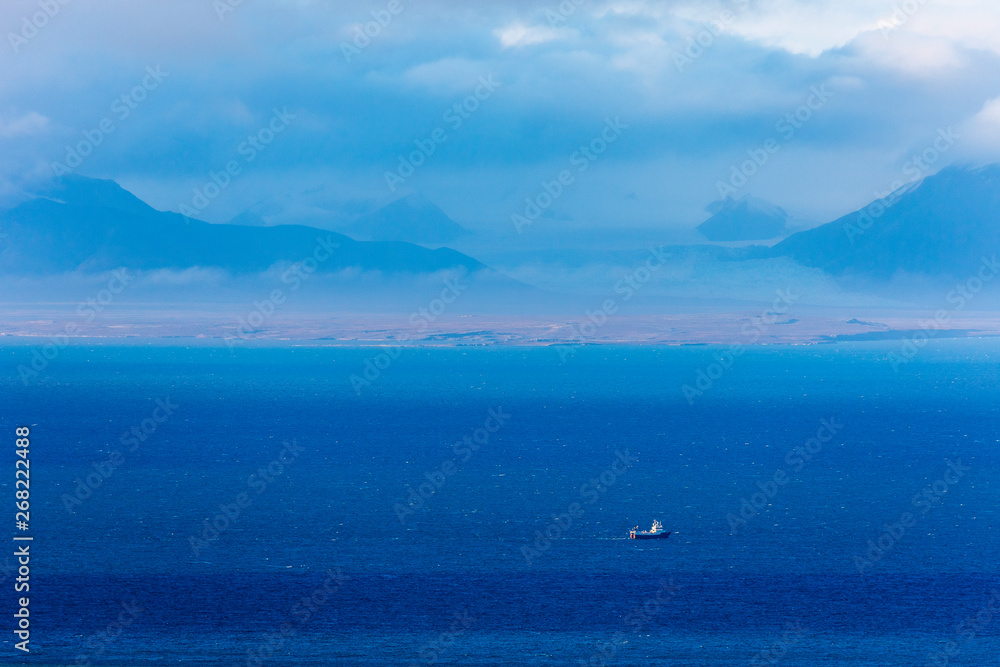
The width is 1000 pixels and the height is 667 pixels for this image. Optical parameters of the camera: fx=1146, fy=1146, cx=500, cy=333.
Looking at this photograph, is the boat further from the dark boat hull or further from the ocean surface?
the ocean surface

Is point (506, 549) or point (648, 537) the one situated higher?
point (648, 537)

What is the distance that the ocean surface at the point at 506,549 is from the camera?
45875 millimetres

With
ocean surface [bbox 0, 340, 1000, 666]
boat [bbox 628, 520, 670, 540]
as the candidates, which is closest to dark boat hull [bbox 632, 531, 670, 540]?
boat [bbox 628, 520, 670, 540]

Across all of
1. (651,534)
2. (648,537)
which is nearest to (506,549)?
(648,537)

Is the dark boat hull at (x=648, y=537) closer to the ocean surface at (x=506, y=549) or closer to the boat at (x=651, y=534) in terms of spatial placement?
the boat at (x=651, y=534)

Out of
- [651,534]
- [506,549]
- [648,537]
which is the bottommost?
[506,549]

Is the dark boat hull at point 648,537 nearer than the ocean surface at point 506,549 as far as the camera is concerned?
No

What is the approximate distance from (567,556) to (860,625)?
1560cm

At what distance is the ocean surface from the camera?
151ft

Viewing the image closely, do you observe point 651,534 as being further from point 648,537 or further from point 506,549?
point 506,549

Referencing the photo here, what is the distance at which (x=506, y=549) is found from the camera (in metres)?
59.6

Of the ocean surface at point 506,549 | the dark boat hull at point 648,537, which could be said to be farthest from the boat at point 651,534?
the ocean surface at point 506,549

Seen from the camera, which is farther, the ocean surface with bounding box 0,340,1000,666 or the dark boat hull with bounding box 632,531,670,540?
the dark boat hull with bounding box 632,531,670,540

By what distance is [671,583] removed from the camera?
2120 inches
